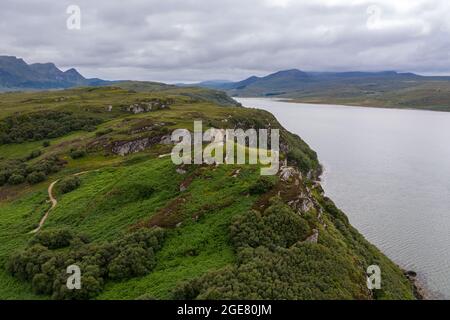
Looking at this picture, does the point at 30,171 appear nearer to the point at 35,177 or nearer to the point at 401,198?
the point at 35,177

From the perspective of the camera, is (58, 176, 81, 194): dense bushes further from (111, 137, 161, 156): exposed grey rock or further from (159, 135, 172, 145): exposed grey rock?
(159, 135, 172, 145): exposed grey rock

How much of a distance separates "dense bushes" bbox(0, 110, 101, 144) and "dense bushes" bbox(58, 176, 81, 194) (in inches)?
2230

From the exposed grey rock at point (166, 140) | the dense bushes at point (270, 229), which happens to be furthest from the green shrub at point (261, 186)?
the exposed grey rock at point (166, 140)

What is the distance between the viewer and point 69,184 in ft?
255

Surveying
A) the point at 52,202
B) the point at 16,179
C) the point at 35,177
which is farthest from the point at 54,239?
the point at 16,179

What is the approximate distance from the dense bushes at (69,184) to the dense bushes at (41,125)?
186 ft

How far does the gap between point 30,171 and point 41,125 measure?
51.6 meters

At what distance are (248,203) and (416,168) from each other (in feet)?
368

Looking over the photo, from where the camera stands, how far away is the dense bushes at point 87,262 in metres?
42.5

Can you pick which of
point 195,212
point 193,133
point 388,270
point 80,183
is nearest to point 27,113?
point 193,133

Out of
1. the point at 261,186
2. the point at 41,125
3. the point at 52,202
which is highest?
the point at 41,125

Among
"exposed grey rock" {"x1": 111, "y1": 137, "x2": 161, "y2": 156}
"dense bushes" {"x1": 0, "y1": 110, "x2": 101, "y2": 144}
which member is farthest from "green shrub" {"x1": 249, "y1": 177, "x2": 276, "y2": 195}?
"dense bushes" {"x1": 0, "y1": 110, "x2": 101, "y2": 144}

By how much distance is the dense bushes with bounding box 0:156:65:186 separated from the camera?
88.4m

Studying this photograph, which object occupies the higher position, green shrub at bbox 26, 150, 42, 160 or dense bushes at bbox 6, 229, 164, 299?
green shrub at bbox 26, 150, 42, 160
